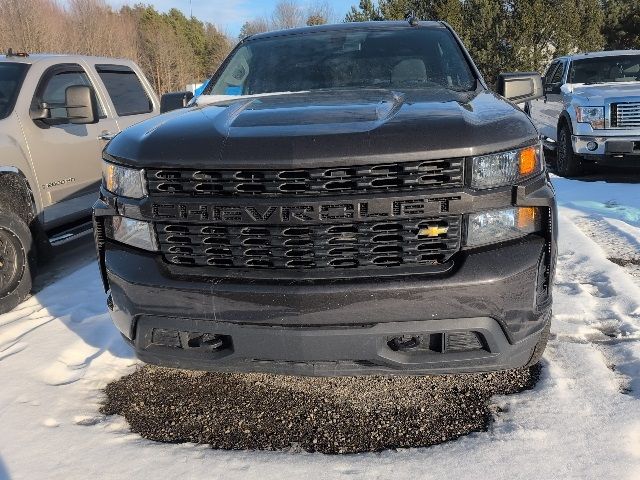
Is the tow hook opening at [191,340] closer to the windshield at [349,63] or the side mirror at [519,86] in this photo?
the windshield at [349,63]

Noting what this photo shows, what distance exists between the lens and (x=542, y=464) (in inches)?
88.4

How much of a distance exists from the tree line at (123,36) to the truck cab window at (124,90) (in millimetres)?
20491

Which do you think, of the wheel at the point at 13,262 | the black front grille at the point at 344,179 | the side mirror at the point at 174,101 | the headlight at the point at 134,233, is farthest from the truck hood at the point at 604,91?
the headlight at the point at 134,233

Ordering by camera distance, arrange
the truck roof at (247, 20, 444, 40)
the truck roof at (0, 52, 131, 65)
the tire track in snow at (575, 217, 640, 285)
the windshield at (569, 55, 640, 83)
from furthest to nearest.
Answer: the windshield at (569, 55, 640, 83)
the truck roof at (0, 52, 131, 65)
the tire track in snow at (575, 217, 640, 285)
the truck roof at (247, 20, 444, 40)

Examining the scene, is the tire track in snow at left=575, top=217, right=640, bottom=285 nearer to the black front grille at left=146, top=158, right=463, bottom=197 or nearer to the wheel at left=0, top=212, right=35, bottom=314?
the black front grille at left=146, top=158, right=463, bottom=197

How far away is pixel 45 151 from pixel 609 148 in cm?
729

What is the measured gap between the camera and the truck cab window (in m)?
6.14

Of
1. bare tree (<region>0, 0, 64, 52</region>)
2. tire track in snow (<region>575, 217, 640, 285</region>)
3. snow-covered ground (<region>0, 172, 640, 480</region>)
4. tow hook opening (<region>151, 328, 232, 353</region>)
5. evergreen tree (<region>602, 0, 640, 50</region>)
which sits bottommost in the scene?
tire track in snow (<region>575, 217, 640, 285</region>)

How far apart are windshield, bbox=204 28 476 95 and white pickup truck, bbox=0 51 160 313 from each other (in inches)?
68.6

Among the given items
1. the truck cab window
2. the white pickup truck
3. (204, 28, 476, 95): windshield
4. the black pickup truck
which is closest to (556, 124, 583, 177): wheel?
(204, 28, 476, 95): windshield

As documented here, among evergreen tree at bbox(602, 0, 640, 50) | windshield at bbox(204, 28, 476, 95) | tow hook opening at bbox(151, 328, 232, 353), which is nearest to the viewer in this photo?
tow hook opening at bbox(151, 328, 232, 353)

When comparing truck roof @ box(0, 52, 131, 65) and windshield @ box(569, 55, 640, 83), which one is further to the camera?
windshield @ box(569, 55, 640, 83)

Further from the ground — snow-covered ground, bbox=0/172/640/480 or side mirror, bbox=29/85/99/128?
side mirror, bbox=29/85/99/128

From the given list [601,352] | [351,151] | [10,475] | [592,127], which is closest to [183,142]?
[351,151]
